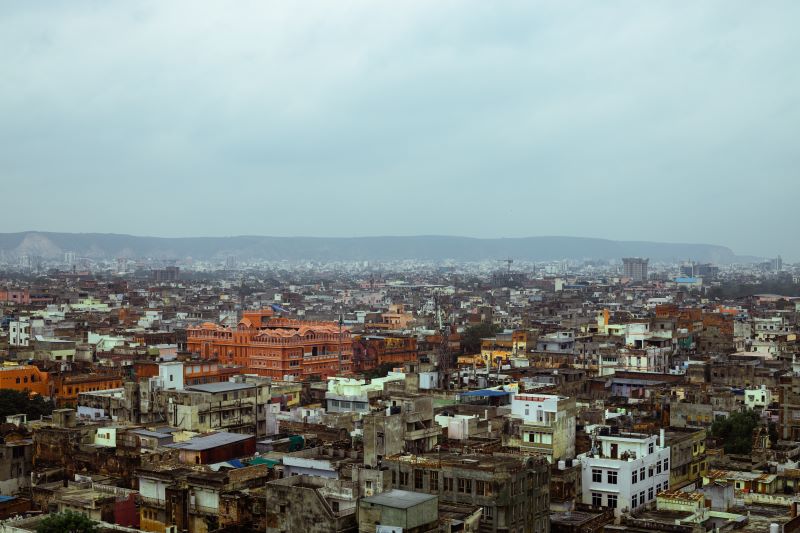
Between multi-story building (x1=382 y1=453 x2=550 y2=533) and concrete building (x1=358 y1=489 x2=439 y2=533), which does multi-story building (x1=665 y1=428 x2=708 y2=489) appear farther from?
concrete building (x1=358 y1=489 x2=439 y2=533)

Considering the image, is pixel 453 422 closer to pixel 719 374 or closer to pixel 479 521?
pixel 479 521

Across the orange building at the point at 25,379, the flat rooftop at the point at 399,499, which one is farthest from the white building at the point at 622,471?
the orange building at the point at 25,379

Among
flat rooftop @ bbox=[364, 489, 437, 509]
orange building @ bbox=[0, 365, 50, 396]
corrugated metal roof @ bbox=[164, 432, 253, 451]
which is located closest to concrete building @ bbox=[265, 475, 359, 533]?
flat rooftop @ bbox=[364, 489, 437, 509]

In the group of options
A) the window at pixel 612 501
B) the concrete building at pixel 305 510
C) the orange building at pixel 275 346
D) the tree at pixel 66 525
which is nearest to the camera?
the concrete building at pixel 305 510

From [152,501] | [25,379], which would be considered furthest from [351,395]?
[25,379]

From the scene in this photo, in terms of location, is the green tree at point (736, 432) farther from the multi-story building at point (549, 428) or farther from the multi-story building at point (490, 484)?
the multi-story building at point (490, 484)
